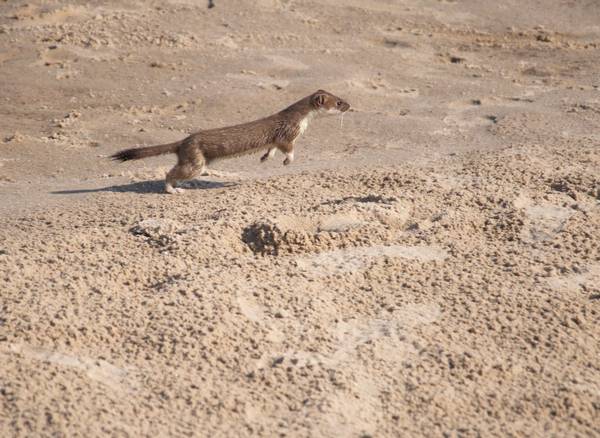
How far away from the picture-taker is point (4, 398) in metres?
3.78

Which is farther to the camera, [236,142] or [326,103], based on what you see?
[326,103]

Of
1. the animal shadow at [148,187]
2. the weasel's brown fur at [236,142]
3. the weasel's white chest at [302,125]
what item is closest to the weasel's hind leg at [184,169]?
the weasel's brown fur at [236,142]

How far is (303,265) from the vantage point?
501cm

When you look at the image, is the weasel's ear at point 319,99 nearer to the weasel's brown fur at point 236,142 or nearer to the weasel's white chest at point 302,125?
the weasel's brown fur at point 236,142

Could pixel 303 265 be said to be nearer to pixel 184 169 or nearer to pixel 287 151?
pixel 184 169

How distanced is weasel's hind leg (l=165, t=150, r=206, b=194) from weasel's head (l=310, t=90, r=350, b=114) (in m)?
1.35

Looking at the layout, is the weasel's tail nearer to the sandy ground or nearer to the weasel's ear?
the sandy ground

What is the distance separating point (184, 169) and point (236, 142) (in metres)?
0.56

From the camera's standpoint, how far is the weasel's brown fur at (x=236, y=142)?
6.87 metres

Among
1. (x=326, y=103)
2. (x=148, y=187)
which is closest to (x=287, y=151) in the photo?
(x=326, y=103)

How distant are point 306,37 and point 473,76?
2437 millimetres

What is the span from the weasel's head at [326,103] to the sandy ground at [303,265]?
460 mm

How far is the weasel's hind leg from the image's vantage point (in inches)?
267

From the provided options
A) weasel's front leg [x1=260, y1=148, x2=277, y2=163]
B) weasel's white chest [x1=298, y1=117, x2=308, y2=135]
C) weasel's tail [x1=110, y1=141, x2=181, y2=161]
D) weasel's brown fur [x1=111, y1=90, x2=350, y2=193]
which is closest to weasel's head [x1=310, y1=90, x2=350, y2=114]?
weasel's brown fur [x1=111, y1=90, x2=350, y2=193]
